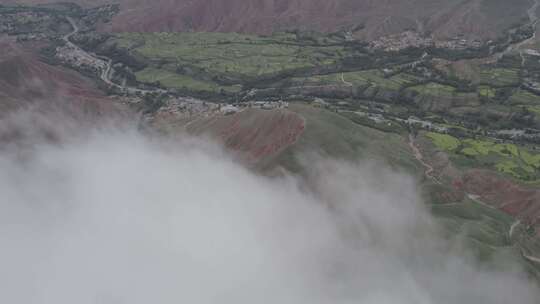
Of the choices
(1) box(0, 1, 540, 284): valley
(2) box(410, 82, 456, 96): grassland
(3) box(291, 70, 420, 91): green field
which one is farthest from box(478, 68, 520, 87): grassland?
(3) box(291, 70, 420, 91): green field

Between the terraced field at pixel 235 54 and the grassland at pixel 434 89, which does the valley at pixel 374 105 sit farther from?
the terraced field at pixel 235 54

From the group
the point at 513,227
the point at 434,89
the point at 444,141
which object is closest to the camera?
the point at 513,227

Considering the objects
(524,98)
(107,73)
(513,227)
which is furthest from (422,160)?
(107,73)

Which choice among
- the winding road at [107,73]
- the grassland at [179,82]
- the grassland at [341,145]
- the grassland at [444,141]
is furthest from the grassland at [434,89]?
the winding road at [107,73]

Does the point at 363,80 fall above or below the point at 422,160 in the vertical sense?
above

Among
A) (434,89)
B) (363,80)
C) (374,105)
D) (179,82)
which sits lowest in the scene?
(374,105)

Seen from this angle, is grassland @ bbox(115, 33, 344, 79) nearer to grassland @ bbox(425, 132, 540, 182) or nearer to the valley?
the valley

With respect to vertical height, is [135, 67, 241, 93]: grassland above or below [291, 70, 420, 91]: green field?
below

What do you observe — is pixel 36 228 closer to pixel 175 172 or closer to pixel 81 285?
pixel 81 285

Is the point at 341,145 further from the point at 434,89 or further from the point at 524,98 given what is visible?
the point at 524,98
